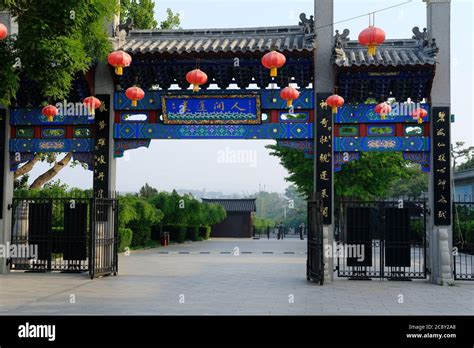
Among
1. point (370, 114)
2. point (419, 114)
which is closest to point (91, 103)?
point (370, 114)

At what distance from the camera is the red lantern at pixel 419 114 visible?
37.7ft

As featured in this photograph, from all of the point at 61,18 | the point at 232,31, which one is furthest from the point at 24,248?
the point at 232,31

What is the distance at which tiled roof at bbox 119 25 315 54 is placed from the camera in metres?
11.9

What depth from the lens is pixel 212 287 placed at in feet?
36.1

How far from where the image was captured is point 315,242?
11656 mm

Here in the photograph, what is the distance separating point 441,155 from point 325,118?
2435 mm

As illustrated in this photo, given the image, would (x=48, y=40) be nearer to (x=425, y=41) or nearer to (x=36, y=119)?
(x=36, y=119)

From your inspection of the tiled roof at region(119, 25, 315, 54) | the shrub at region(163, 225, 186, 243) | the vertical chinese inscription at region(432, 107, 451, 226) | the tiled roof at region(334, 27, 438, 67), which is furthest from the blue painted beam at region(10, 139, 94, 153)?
the shrub at region(163, 225, 186, 243)

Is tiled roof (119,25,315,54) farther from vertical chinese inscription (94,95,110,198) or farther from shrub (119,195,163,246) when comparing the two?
shrub (119,195,163,246)

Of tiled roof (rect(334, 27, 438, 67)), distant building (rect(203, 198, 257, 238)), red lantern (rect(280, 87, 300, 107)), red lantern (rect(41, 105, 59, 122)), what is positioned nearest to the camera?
red lantern (rect(280, 87, 300, 107))

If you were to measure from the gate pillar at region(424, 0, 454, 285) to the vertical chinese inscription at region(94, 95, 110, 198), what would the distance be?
6.77 m

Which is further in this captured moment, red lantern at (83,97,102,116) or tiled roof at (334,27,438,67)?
red lantern at (83,97,102,116)

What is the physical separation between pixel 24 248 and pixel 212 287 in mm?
4716
